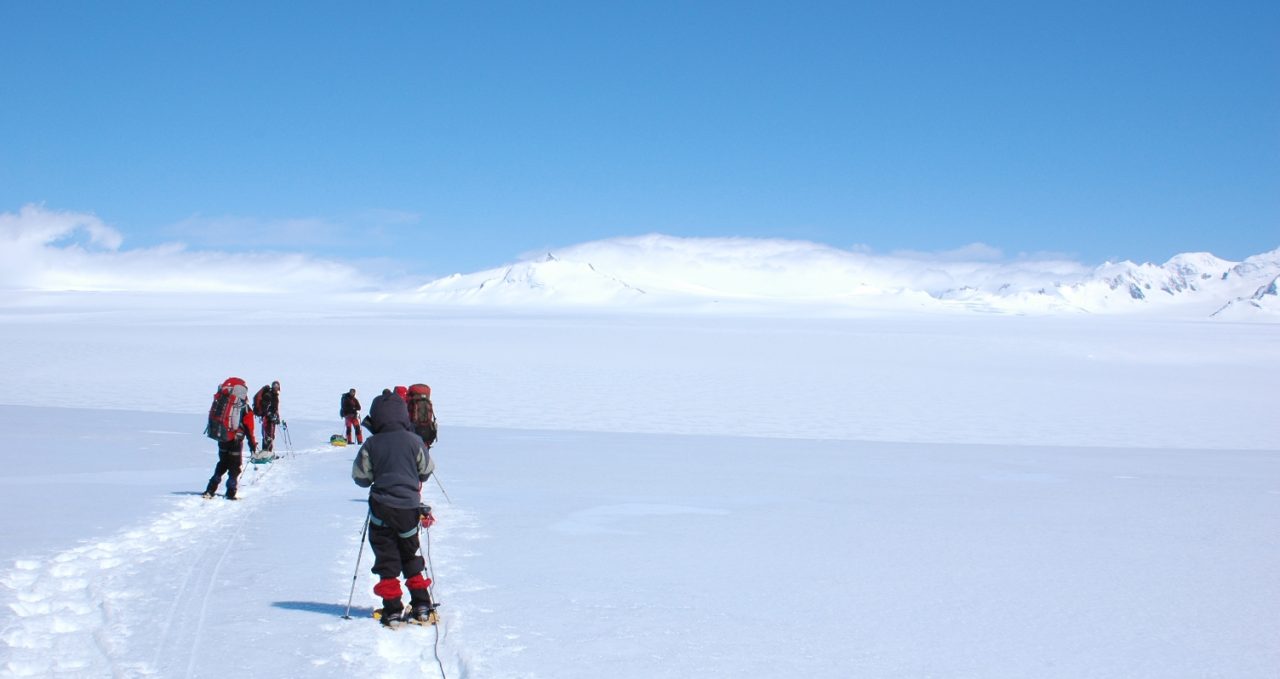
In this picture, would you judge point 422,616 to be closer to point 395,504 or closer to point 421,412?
point 395,504

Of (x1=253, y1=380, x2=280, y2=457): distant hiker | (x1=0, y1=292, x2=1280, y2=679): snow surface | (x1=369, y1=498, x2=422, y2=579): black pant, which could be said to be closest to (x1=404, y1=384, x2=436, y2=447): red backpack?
(x1=0, y1=292, x2=1280, y2=679): snow surface

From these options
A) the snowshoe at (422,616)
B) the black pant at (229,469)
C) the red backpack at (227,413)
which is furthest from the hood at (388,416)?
the black pant at (229,469)

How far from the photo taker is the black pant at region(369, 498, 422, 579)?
4.89m

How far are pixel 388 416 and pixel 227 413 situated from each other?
4.46 metres

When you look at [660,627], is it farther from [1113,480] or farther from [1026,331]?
[1026,331]

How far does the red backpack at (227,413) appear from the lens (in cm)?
859

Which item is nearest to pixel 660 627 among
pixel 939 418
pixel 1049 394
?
pixel 939 418

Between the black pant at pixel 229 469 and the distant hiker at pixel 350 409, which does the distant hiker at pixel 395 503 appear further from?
the distant hiker at pixel 350 409

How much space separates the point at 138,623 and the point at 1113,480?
10705 mm

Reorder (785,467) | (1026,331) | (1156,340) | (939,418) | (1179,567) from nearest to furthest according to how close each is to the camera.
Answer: (1179,567), (785,467), (939,418), (1156,340), (1026,331)

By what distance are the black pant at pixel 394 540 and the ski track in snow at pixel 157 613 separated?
0.32 meters

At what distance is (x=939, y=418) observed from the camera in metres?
21.6

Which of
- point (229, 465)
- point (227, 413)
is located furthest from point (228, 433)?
point (229, 465)

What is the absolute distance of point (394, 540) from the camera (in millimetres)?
4992
